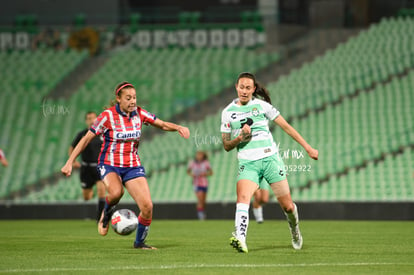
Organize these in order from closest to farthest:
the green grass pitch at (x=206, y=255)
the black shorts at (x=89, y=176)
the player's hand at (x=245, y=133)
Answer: the green grass pitch at (x=206, y=255) → the player's hand at (x=245, y=133) → the black shorts at (x=89, y=176)

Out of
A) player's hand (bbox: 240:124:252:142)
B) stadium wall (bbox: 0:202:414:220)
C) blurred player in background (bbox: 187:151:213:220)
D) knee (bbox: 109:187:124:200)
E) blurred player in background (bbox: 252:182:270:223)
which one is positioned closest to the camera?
player's hand (bbox: 240:124:252:142)

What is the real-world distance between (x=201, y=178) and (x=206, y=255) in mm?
12169

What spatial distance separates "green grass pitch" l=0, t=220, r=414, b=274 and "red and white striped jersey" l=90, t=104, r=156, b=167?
46.5 inches

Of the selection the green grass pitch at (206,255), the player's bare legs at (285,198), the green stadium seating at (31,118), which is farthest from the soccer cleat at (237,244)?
the green stadium seating at (31,118)

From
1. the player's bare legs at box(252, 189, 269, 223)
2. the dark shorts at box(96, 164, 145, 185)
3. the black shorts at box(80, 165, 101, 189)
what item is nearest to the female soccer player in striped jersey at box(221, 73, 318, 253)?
the dark shorts at box(96, 164, 145, 185)

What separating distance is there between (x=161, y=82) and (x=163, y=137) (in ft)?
9.48

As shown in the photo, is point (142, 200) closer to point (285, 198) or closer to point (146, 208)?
point (146, 208)

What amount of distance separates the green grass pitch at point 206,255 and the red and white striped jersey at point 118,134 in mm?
1181

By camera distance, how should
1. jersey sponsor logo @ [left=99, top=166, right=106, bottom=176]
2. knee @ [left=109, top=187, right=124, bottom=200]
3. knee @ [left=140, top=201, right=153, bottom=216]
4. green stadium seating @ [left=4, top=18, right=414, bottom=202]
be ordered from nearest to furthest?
knee @ [left=140, top=201, right=153, bottom=216] → knee @ [left=109, top=187, right=124, bottom=200] → jersey sponsor logo @ [left=99, top=166, right=106, bottom=176] → green stadium seating @ [left=4, top=18, right=414, bottom=202]

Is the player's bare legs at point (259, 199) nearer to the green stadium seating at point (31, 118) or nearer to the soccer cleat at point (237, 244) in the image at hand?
the soccer cleat at point (237, 244)

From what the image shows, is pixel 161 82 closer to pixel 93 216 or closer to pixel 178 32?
pixel 178 32

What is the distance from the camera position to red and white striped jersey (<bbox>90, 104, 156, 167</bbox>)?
10742 mm

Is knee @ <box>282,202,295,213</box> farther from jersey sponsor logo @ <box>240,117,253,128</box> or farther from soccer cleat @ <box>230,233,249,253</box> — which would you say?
jersey sponsor logo @ <box>240,117,253,128</box>

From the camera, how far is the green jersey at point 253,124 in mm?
10344
